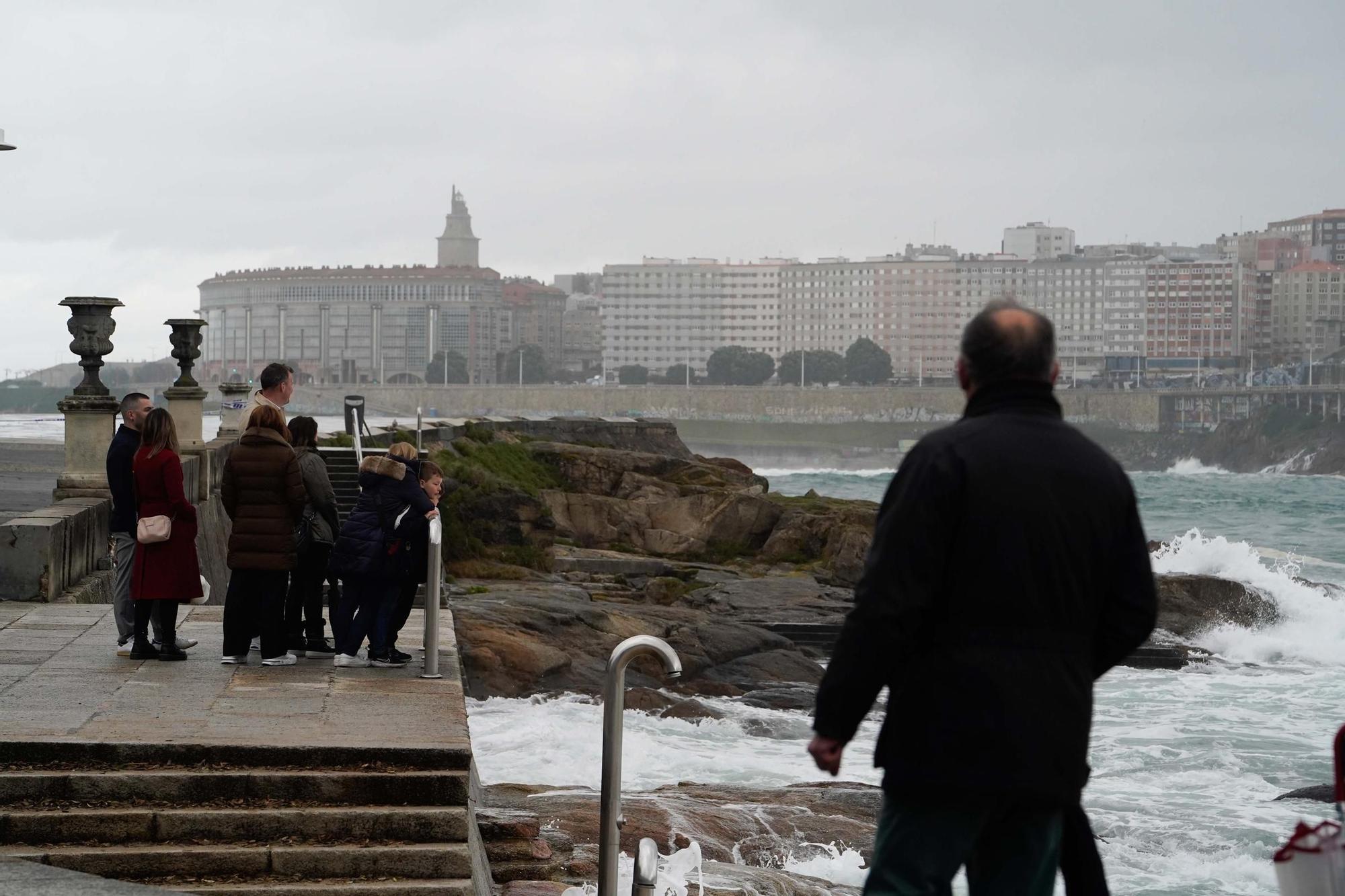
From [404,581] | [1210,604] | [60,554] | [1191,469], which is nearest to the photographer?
[404,581]

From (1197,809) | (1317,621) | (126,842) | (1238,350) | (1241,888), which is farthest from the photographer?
(1238,350)

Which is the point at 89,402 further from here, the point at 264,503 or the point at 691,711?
the point at 691,711

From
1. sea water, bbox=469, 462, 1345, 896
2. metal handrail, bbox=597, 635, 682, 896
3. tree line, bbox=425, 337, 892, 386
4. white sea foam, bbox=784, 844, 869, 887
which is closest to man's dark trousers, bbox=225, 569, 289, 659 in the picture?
sea water, bbox=469, 462, 1345, 896

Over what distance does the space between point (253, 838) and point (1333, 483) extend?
120m

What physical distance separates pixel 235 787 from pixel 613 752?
5.34 feet

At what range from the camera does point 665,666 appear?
17.5ft

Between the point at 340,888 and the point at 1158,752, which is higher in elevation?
the point at 340,888

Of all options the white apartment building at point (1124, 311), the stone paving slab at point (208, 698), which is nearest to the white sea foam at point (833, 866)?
the stone paving slab at point (208, 698)

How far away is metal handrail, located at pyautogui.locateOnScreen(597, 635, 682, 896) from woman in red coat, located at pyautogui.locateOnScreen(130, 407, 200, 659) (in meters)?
3.57

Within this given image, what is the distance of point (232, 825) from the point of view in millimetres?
6016

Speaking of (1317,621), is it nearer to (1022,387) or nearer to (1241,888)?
(1241,888)

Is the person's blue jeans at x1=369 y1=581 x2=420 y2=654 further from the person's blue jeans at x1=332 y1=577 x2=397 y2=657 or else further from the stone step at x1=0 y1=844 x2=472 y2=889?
the stone step at x1=0 y1=844 x2=472 y2=889

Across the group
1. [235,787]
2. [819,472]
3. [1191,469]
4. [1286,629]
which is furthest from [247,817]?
[1191,469]

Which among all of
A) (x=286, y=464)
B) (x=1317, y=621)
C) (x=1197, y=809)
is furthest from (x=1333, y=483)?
(x=286, y=464)
